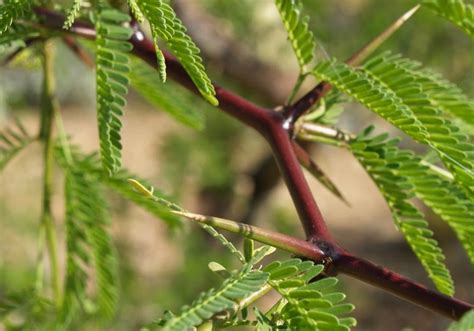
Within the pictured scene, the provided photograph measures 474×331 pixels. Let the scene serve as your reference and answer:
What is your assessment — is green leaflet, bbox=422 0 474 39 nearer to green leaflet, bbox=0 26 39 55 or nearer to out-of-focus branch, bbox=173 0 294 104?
green leaflet, bbox=0 26 39 55

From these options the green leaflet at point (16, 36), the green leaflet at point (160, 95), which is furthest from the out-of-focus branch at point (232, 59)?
the green leaflet at point (16, 36)

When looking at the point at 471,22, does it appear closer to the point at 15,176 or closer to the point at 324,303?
the point at 324,303

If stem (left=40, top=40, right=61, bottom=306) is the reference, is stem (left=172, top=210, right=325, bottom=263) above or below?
above

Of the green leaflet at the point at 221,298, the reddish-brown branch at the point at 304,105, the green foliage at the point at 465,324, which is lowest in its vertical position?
the green leaflet at the point at 221,298

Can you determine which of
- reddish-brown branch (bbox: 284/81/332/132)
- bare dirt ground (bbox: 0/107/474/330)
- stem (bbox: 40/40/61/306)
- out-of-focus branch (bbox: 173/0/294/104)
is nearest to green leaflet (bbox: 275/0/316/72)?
reddish-brown branch (bbox: 284/81/332/132)

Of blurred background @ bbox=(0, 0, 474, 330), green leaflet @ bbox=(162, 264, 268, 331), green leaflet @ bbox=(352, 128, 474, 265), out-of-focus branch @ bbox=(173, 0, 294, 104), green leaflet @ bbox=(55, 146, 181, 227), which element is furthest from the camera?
blurred background @ bbox=(0, 0, 474, 330)

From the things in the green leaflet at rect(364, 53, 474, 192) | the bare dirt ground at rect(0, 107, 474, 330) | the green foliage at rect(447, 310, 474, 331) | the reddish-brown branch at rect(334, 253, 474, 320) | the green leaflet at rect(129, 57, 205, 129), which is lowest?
the bare dirt ground at rect(0, 107, 474, 330)

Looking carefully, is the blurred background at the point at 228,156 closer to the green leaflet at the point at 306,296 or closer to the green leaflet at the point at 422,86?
the green leaflet at the point at 422,86
